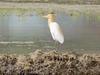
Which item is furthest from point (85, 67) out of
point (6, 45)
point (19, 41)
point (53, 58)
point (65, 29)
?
point (65, 29)

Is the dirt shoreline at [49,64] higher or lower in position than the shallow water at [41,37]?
higher

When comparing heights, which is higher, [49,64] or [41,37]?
[49,64]

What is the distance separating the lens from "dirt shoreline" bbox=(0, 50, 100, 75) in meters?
8.59

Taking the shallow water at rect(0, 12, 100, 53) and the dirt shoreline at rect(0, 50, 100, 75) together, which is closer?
the dirt shoreline at rect(0, 50, 100, 75)

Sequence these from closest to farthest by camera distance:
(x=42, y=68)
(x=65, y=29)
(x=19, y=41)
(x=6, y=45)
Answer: (x=42, y=68) < (x=6, y=45) < (x=19, y=41) < (x=65, y=29)

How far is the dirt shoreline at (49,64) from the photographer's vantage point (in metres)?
8.59

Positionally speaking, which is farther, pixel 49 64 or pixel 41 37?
pixel 41 37

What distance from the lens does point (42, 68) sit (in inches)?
339

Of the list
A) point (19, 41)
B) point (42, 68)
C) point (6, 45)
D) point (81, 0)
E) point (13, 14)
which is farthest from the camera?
point (81, 0)

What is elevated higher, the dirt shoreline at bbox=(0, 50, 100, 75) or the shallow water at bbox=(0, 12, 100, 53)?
the dirt shoreline at bbox=(0, 50, 100, 75)

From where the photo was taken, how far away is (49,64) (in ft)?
28.4

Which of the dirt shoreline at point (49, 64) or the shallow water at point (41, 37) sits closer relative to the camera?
the dirt shoreline at point (49, 64)

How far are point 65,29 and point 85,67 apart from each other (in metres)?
7.64

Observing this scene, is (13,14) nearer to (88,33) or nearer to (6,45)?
(88,33)
